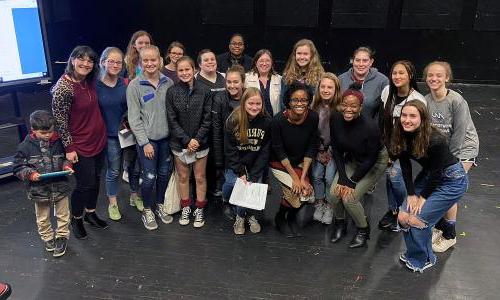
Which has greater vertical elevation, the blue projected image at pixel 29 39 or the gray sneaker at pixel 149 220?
the blue projected image at pixel 29 39

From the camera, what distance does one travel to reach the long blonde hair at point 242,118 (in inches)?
120

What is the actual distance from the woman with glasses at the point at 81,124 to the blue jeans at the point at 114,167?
9 cm

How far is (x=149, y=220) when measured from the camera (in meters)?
3.46

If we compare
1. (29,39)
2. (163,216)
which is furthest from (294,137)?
(29,39)

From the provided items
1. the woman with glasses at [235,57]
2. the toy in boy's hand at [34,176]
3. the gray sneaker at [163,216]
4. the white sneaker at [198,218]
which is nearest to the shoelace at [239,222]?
the white sneaker at [198,218]

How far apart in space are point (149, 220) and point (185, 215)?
0.95 feet

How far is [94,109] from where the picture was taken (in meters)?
3.07

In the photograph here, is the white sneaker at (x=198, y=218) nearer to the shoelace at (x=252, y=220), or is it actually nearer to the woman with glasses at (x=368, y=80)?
the shoelace at (x=252, y=220)

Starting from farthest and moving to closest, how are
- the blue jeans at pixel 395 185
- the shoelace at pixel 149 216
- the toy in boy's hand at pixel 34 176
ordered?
1. the shoelace at pixel 149 216
2. the blue jeans at pixel 395 185
3. the toy in boy's hand at pixel 34 176

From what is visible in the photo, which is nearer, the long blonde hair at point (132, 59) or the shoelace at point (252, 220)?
the shoelace at point (252, 220)

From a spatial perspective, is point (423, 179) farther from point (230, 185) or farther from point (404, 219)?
point (230, 185)

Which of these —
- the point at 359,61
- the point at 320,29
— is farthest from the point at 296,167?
the point at 320,29

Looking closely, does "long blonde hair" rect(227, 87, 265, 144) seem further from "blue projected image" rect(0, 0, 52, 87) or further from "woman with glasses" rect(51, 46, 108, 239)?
"blue projected image" rect(0, 0, 52, 87)

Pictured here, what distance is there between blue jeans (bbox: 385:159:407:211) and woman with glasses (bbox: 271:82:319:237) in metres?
0.59
